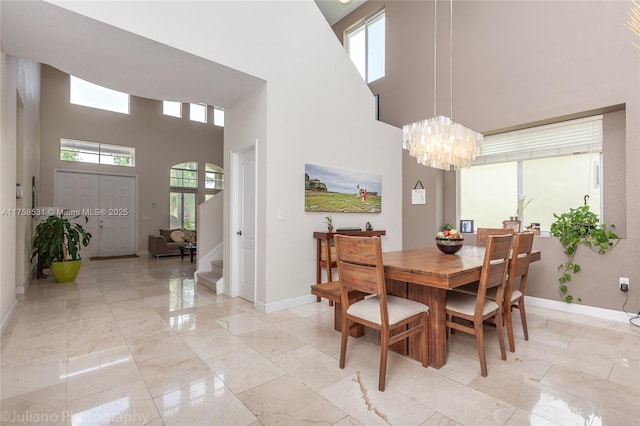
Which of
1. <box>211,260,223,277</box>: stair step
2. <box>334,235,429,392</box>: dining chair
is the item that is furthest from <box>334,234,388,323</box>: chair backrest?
<box>211,260,223,277</box>: stair step

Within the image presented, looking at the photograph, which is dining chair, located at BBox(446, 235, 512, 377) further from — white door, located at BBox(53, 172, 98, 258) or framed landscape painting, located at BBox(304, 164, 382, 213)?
white door, located at BBox(53, 172, 98, 258)

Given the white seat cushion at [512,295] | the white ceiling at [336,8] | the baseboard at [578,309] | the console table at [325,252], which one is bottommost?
the baseboard at [578,309]

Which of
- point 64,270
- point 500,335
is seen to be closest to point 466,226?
point 500,335

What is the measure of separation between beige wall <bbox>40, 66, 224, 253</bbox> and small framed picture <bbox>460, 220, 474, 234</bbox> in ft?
25.7

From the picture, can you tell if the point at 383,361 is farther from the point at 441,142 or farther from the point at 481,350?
the point at 441,142

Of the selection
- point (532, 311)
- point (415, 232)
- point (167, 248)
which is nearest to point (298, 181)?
point (415, 232)

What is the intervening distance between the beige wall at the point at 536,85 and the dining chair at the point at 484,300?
2113 millimetres

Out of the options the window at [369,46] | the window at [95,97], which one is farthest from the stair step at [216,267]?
the window at [95,97]

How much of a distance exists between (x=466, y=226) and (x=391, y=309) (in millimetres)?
3254

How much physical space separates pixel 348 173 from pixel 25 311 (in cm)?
424

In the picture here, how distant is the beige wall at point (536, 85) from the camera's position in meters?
3.37

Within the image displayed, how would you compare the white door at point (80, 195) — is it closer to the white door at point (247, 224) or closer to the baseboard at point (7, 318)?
the baseboard at point (7, 318)

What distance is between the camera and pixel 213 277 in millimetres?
4824

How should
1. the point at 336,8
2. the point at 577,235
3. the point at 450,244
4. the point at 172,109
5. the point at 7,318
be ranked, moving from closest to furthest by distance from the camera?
the point at 450,244 < the point at 7,318 < the point at 577,235 < the point at 336,8 < the point at 172,109
